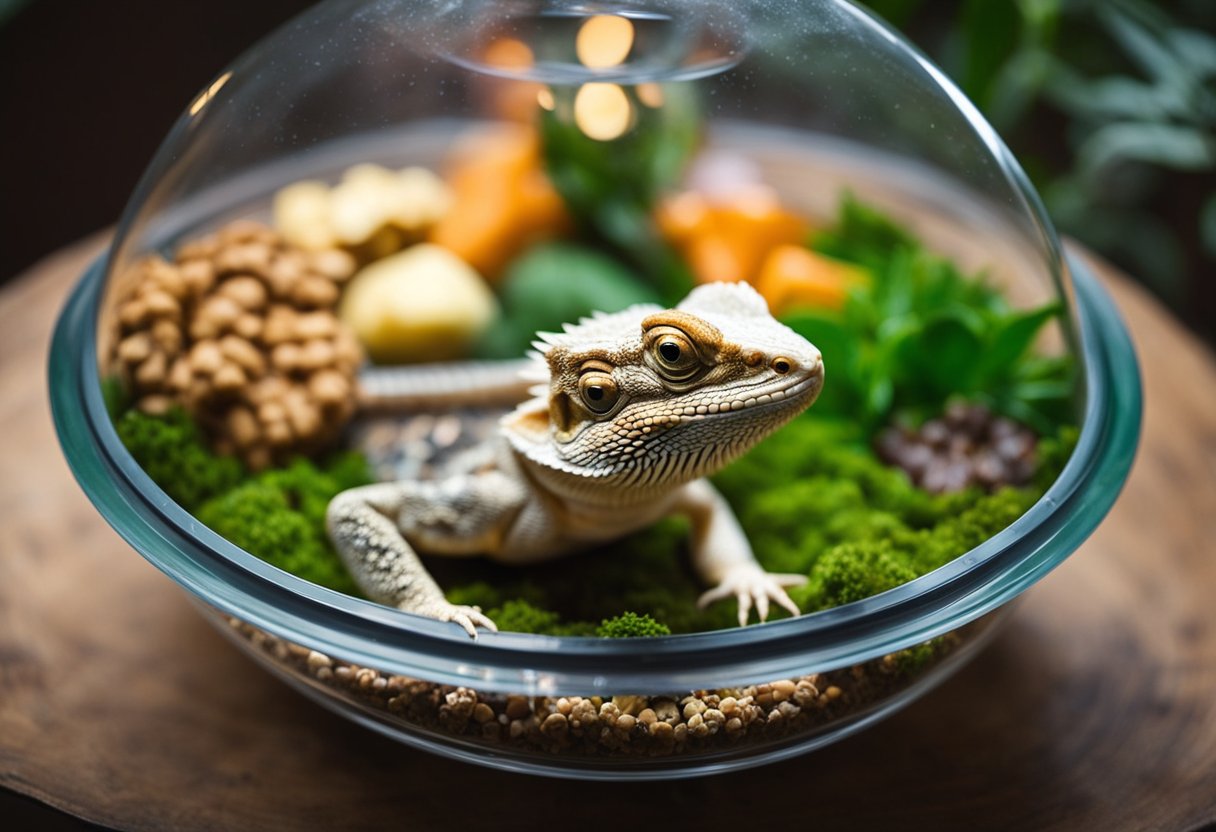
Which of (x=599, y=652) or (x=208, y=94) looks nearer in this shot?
(x=599, y=652)

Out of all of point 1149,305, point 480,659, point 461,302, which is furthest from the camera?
point 1149,305

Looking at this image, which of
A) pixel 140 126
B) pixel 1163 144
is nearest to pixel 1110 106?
pixel 1163 144

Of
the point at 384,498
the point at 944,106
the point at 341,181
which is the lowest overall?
the point at 384,498

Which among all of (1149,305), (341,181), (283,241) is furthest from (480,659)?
(1149,305)

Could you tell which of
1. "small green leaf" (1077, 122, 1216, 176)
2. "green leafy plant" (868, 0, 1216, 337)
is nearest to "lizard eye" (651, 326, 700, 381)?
"green leafy plant" (868, 0, 1216, 337)

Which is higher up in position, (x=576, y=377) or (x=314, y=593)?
(x=576, y=377)

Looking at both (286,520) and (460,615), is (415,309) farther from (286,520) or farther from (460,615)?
(460,615)

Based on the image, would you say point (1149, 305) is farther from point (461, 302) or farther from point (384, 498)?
point (384, 498)
